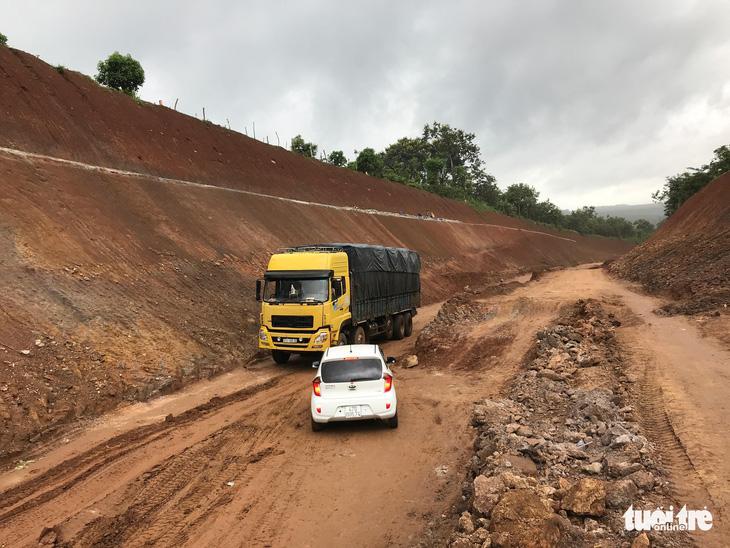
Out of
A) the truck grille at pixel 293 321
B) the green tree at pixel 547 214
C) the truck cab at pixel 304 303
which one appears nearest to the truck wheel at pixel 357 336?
the truck cab at pixel 304 303

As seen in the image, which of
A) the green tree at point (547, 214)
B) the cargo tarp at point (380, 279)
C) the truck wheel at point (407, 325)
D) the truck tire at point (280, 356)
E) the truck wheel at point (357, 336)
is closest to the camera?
the truck tire at point (280, 356)

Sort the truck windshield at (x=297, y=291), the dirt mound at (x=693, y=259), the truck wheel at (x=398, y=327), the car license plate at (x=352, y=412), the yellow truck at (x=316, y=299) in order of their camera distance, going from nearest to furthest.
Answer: the car license plate at (x=352, y=412) → the yellow truck at (x=316, y=299) → the truck windshield at (x=297, y=291) → the dirt mound at (x=693, y=259) → the truck wheel at (x=398, y=327)

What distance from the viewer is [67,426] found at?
933cm

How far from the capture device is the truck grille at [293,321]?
13219mm

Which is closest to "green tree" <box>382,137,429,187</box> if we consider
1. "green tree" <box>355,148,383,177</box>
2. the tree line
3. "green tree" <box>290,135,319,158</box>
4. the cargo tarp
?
the tree line

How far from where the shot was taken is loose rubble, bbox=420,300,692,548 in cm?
454

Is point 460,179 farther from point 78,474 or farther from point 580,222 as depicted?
point 78,474

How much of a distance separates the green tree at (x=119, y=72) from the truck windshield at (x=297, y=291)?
76.0ft

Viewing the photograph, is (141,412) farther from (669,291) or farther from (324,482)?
(669,291)

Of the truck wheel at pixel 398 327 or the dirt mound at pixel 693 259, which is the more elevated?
the dirt mound at pixel 693 259

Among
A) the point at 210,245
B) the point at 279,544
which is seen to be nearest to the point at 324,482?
the point at 279,544

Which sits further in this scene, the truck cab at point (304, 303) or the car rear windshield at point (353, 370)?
the truck cab at point (304, 303)

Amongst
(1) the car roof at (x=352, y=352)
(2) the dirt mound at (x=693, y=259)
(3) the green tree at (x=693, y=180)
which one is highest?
(3) the green tree at (x=693, y=180)

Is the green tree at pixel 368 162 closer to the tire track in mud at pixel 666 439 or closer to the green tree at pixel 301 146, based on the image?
the green tree at pixel 301 146
